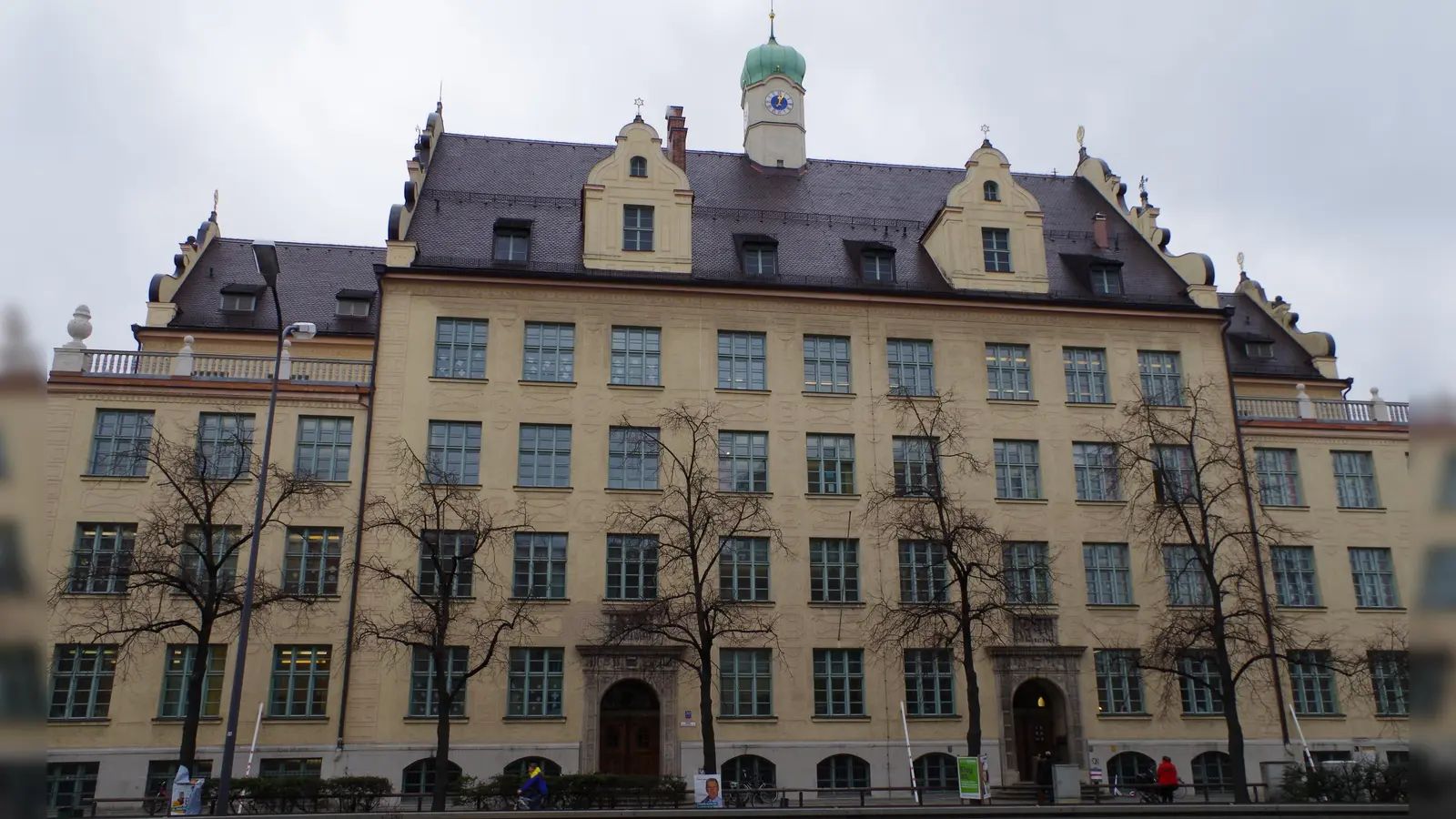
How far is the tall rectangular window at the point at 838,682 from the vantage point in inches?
1355

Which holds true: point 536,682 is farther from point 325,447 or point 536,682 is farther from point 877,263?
point 877,263

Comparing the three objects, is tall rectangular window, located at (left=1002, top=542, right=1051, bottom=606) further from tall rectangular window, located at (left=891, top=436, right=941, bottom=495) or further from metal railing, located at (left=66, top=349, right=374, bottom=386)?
metal railing, located at (left=66, top=349, right=374, bottom=386)

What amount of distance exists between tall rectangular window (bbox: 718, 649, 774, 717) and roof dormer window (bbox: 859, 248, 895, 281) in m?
14.6

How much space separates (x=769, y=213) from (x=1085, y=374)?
13.9m

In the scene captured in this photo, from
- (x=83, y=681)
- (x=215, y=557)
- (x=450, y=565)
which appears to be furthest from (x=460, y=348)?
(x=83, y=681)

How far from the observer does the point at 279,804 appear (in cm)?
2652

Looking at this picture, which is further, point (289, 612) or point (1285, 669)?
point (1285, 669)

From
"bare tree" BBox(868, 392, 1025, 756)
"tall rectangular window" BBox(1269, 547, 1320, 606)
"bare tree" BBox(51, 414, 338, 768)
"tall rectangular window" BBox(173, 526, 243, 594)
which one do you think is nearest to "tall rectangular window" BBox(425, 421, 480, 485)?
"bare tree" BBox(51, 414, 338, 768)

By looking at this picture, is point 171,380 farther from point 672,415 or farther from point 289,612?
point 672,415

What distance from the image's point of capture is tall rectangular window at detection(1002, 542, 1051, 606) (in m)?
35.5

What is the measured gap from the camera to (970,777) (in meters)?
27.6

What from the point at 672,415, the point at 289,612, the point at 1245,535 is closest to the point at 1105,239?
the point at 1245,535
